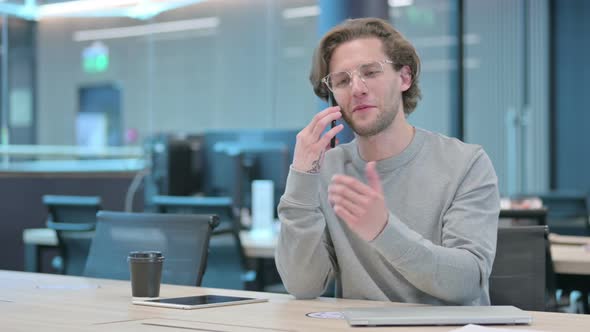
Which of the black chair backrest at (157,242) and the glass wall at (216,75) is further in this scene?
the glass wall at (216,75)

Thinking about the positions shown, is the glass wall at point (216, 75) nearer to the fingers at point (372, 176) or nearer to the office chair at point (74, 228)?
the office chair at point (74, 228)

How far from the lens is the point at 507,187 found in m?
8.02

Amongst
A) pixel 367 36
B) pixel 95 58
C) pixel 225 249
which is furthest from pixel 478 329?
pixel 95 58

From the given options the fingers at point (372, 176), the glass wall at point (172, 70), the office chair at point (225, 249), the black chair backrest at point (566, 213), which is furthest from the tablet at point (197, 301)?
the glass wall at point (172, 70)

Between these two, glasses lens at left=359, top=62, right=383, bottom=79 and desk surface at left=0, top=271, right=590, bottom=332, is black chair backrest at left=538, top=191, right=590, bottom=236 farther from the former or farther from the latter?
desk surface at left=0, top=271, right=590, bottom=332

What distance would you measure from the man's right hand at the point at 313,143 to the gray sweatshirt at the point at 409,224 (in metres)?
0.02

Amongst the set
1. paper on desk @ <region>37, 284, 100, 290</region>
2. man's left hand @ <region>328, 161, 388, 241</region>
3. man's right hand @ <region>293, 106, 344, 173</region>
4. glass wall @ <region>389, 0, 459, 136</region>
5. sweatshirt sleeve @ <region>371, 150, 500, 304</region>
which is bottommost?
paper on desk @ <region>37, 284, 100, 290</region>

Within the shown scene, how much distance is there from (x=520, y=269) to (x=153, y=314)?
3.09ft

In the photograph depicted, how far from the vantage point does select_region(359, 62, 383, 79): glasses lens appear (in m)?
1.97

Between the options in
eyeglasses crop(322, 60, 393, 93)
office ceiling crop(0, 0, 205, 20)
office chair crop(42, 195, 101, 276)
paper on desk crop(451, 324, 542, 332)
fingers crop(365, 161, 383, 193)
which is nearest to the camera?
paper on desk crop(451, 324, 542, 332)

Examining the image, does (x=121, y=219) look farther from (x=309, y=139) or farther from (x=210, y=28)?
(x=210, y=28)

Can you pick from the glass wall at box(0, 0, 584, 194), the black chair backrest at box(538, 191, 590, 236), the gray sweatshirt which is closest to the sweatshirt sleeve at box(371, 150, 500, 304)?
the gray sweatshirt

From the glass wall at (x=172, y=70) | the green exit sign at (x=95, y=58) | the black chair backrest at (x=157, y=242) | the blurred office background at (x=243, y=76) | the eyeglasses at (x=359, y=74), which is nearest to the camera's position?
the eyeglasses at (x=359, y=74)

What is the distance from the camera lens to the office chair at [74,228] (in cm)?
424
